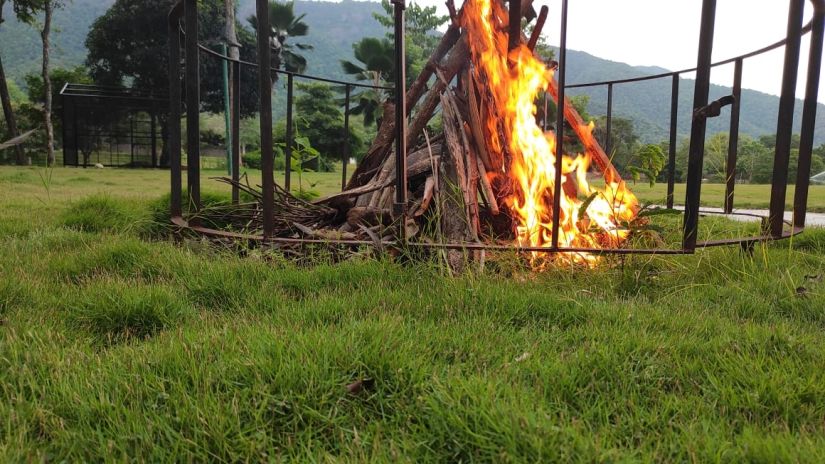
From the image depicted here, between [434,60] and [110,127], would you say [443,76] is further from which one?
[110,127]

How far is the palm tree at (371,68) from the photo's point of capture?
37.4 meters

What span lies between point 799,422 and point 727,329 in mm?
546

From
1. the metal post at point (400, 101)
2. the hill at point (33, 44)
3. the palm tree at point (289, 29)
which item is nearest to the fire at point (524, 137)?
the metal post at point (400, 101)

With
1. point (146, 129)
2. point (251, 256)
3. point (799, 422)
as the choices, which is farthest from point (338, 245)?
point (146, 129)

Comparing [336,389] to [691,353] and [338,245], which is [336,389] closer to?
[691,353]

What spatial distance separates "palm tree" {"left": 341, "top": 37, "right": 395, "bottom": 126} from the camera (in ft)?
123

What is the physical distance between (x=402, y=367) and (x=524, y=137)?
204cm

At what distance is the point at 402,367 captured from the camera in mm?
1389

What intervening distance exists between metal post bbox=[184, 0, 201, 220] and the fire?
1.56 metres

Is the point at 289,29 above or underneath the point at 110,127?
above

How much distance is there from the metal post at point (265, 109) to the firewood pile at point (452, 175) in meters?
0.44

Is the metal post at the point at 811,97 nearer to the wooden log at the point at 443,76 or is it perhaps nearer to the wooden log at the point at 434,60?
the wooden log at the point at 443,76

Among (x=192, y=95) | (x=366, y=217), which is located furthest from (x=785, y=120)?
(x=192, y=95)

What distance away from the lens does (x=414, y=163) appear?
3.36m
